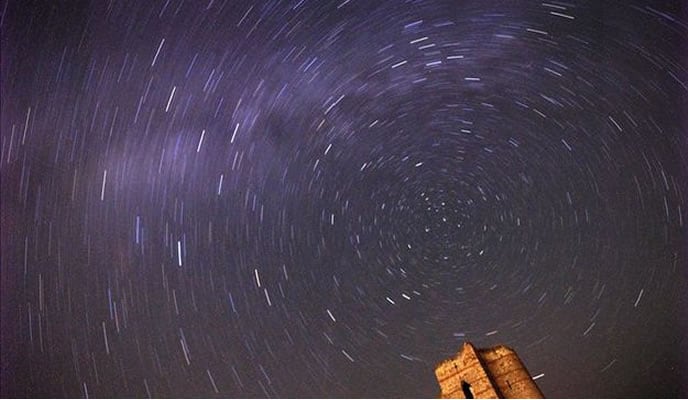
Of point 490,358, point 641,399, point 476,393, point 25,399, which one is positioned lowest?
point 25,399

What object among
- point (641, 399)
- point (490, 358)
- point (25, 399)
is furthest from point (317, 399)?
point (490, 358)

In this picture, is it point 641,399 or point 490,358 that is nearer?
point 641,399

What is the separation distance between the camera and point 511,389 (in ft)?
65.5

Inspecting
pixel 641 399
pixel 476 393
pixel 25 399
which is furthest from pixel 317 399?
pixel 476 393

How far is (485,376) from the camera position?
66.2ft

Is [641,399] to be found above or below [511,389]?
below

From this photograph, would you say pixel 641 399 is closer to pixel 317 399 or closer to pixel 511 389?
pixel 317 399

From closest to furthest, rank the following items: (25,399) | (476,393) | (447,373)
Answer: (25,399) → (476,393) → (447,373)

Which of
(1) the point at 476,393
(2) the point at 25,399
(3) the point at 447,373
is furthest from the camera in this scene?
(3) the point at 447,373

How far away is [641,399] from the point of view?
774cm

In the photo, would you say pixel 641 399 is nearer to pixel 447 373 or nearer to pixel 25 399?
pixel 25 399

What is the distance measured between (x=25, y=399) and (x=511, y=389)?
1731 cm

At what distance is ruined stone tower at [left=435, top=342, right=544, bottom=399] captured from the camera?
19750mm

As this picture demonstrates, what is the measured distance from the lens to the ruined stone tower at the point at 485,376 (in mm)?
19750
